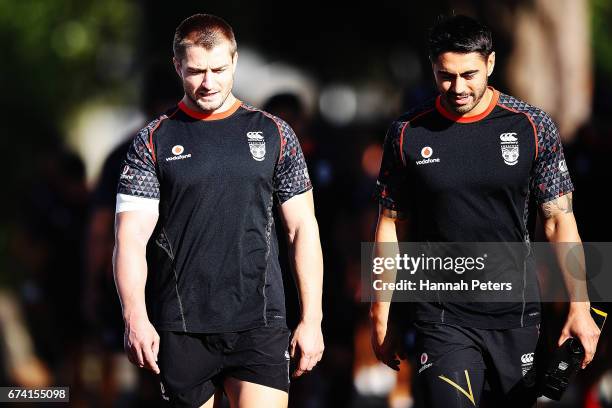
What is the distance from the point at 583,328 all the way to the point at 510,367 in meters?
0.44

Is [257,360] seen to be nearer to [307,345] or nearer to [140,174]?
[307,345]

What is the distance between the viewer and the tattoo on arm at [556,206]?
7.49m

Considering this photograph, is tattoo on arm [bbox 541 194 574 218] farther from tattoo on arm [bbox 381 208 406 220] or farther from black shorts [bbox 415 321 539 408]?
tattoo on arm [bbox 381 208 406 220]

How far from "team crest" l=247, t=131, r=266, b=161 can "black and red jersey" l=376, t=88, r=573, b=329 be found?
2.53 ft

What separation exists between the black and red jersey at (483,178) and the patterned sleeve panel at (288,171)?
1.81 feet

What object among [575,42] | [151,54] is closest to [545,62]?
[575,42]

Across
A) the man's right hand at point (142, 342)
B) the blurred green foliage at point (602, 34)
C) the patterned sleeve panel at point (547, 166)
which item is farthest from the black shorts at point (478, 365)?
the blurred green foliage at point (602, 34)

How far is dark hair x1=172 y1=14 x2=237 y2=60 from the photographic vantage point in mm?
7215

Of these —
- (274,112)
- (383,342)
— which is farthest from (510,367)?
(274,112)

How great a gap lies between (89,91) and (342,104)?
5620 mm

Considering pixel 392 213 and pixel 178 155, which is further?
pixel 392 213

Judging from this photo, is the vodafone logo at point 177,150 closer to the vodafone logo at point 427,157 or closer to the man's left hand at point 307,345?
the man's left hand at point 307,345

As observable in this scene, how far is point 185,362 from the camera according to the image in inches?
290

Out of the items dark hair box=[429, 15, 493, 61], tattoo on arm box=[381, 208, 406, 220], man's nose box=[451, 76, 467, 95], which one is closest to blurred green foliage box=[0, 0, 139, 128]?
tattoo on arm box=[381, 208, 406, 220]
